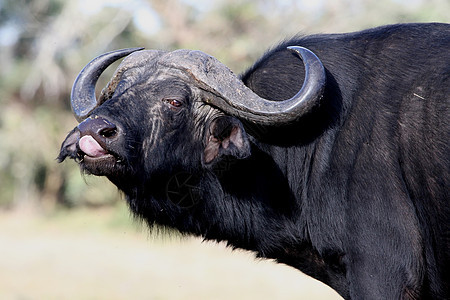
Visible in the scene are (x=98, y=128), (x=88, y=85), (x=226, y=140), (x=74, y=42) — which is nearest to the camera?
(x=98, y=128)

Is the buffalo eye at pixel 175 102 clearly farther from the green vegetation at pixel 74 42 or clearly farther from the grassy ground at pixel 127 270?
the green vegetation at pixel 74 42

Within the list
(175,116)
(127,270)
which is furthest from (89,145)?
(127,270)

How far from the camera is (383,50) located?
4.75 meters

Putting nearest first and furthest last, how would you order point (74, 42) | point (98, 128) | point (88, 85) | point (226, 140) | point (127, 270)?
point (98, 128), point (226, 140), point (88, 85), point (127, 270), point (74, 42)

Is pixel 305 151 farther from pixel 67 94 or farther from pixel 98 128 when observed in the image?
pixel 67 94

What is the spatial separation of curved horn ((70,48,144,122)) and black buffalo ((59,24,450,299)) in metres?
0.06

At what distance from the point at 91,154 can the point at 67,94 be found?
69.2ft

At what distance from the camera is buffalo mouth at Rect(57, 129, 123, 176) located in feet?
14.6

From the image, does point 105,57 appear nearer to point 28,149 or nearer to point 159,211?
point 159,211

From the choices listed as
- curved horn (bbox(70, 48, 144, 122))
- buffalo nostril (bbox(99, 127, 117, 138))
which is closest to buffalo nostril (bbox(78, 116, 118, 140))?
buffalo nostril (bbox(99, 127, 117, 138))

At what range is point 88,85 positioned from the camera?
5.49 metres

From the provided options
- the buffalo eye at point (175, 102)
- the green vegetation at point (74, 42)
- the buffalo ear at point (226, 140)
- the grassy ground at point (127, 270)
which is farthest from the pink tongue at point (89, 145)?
the green vegetation at point (74, 42)

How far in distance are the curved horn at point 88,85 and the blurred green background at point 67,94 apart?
19.6 feet

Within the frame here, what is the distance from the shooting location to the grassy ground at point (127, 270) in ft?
35.8
